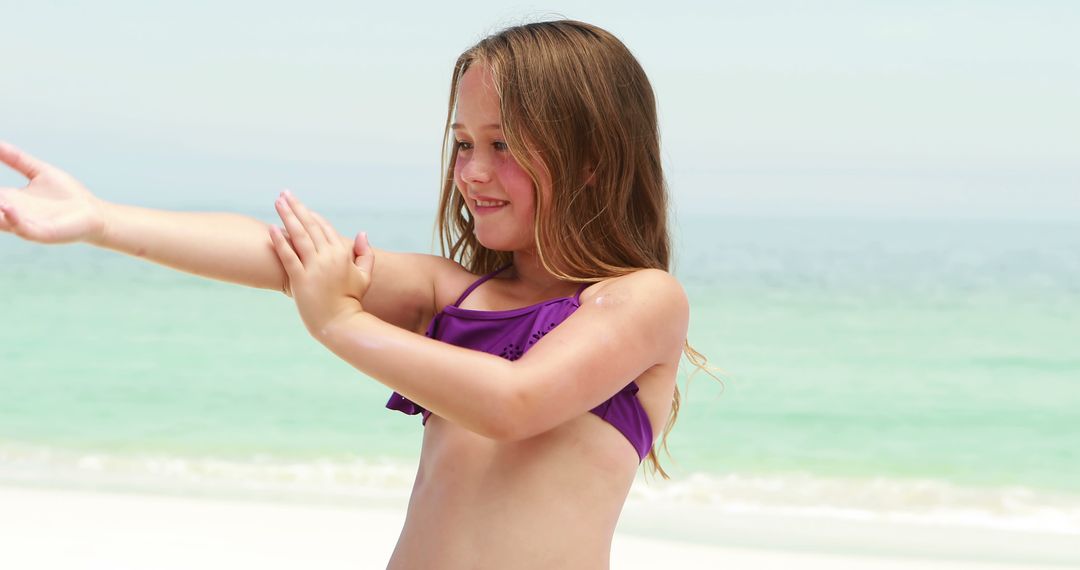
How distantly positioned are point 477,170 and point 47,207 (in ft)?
1.58

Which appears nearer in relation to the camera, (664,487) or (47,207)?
(47,207)

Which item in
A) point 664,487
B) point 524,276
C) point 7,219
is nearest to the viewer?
point 7,219

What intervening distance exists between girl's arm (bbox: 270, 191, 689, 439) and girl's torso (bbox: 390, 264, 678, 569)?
53 mm

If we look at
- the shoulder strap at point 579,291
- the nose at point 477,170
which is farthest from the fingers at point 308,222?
the shoulder strap at point 579,291

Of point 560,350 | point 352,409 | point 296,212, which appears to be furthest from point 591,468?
point 352,409

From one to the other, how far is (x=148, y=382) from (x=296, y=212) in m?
6.71

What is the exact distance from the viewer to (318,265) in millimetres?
1337

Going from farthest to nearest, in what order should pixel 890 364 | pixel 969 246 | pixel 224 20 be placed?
1. pixel 224 20
2. pixel 969 246
3. pixel 890 364

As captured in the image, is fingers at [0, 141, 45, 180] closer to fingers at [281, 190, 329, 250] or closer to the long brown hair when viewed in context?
fingers at [281, 190, 329, 250]

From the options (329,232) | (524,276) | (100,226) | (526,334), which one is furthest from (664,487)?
(100,226)

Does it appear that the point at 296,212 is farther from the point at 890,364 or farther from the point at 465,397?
the point at 890,364

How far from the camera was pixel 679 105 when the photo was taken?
12422 millimetres

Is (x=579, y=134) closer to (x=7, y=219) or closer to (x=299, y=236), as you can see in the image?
(x=299, y=236)

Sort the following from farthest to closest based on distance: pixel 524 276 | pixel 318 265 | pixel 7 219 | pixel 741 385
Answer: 1. pixel 741 385
2. pixel 524 276
3. pixel 318 265
4. pixel 7 219
